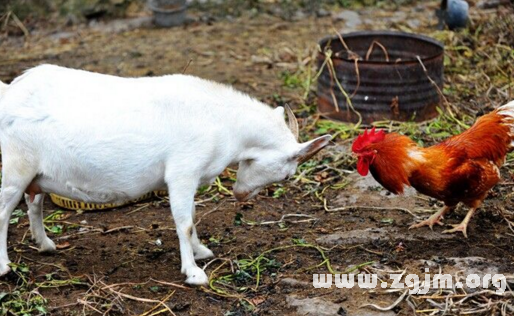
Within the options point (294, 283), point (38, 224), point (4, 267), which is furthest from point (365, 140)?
point (4, 267)

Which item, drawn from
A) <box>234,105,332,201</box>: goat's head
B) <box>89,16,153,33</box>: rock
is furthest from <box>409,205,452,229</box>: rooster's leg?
<box>89,16,153,33</box>: rock

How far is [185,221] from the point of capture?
5.15m

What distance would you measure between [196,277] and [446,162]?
2017 mm

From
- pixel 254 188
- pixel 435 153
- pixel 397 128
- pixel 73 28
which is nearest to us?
pixel 254 188

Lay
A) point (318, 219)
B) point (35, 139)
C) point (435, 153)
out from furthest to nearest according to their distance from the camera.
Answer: point (318, 219) < point (435, 153) < point (35, 139)

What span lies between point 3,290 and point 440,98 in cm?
501

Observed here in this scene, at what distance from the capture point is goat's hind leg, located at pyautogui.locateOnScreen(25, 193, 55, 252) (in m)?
5.61

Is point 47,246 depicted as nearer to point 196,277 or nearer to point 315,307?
point 196,277

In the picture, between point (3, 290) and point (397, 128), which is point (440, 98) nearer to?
point (397, 128)

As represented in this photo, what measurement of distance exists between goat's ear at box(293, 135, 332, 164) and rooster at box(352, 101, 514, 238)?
21.1 inches

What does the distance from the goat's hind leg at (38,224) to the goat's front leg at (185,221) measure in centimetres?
109

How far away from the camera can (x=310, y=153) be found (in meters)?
5.30

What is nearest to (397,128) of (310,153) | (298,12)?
(310,153)

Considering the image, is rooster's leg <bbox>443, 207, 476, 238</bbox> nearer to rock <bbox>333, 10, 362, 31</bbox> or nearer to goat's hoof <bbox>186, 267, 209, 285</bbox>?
goat's hoof <bbox>186, 267, 209, 285</bbox>
